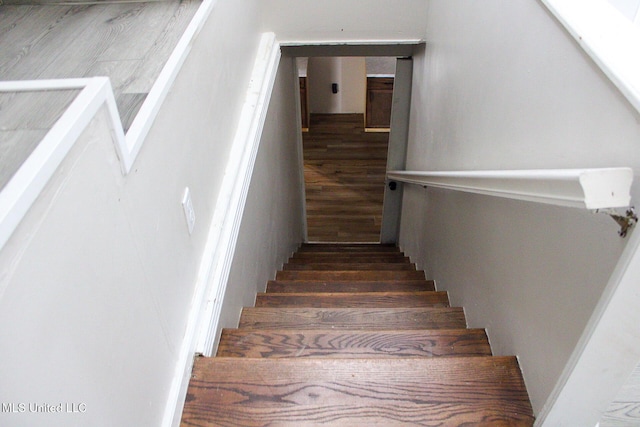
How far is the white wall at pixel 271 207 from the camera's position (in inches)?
69.9

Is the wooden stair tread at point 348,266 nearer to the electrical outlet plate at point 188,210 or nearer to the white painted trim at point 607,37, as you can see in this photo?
the electrical outlet plate at point 188,210

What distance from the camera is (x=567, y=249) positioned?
0.92m

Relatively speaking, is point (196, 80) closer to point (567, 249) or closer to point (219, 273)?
point (219, 273)

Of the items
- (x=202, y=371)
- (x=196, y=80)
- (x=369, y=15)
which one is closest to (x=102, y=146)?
(x=196, y=80)

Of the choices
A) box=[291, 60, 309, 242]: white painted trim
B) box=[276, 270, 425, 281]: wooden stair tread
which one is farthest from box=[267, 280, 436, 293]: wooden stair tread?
box=[291, 60, 309, 242]: white painted trim

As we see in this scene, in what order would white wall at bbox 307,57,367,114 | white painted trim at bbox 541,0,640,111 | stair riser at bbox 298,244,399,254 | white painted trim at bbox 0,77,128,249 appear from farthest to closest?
1. white wall at bbox 307,57,367,114
2. stair riser at bbox 298,244,399,254
3. white painted trim at bbox 541,0,640,111
4. white painted trim at bbox 0,77,128,249

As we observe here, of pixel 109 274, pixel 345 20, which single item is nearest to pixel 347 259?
pixel 345 20

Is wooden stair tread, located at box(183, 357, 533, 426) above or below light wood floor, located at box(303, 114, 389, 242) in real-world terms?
above

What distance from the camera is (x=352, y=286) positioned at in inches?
89.7

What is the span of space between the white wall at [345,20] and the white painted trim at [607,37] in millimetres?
1761

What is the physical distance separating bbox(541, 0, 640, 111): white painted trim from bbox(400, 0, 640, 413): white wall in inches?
1.1

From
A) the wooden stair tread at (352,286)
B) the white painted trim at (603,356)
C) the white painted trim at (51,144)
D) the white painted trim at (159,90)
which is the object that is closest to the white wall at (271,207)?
the wooden stair tread at (352,286)

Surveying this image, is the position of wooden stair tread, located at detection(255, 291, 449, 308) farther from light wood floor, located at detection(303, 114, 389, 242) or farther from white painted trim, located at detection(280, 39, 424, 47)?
light wood floor, located at detection(303, 114, 389, 242)

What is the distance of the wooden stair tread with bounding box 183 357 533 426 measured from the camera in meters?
1.08
